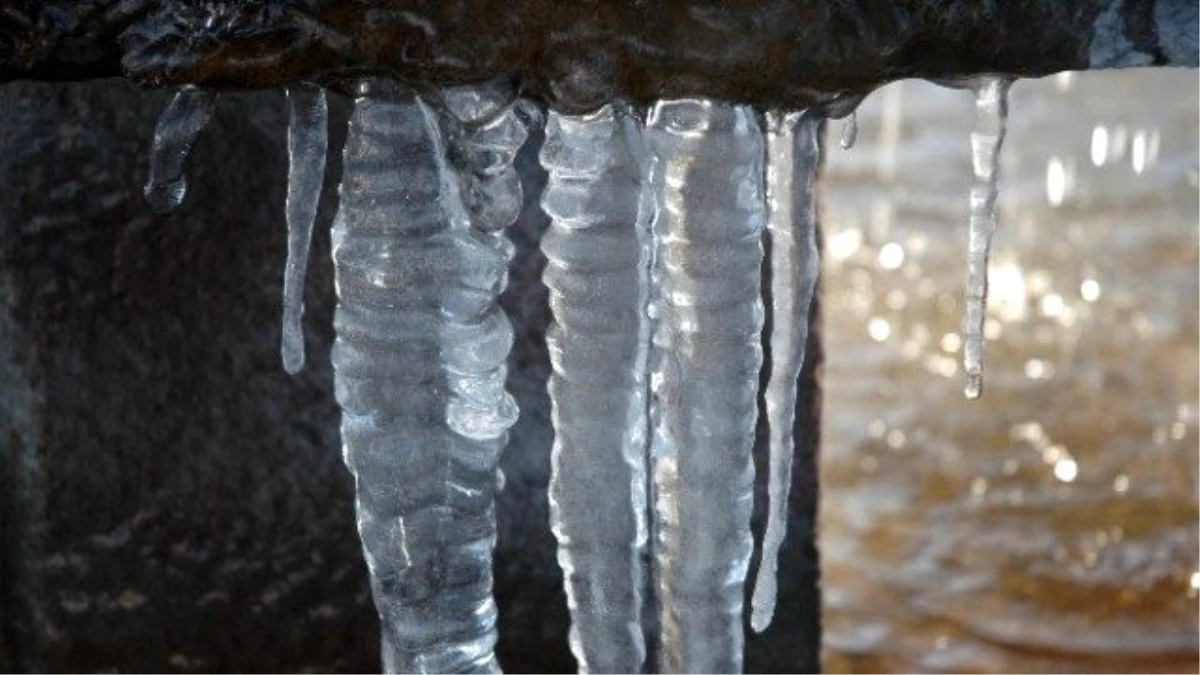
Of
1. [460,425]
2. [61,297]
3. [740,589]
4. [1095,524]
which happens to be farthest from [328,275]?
[1095,524]

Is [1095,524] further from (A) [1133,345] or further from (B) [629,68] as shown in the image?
(B) [629,68]

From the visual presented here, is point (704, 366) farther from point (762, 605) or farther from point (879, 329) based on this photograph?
point (879, 329)

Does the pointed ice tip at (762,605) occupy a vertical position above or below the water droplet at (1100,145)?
below

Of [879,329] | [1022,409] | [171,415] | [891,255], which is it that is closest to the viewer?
[171,415]

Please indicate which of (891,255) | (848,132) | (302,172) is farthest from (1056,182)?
(302,172)

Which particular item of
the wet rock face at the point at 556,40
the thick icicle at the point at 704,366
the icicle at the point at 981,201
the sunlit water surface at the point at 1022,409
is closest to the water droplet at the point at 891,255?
the sunlit water surface at the point at 1022,409

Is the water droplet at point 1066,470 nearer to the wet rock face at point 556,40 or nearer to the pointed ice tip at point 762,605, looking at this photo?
the pointed ice tip at point 762,605

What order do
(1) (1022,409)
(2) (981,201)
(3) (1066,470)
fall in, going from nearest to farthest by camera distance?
(2) (981,201) < (3) (1066,470) < (1) (1022,409)
